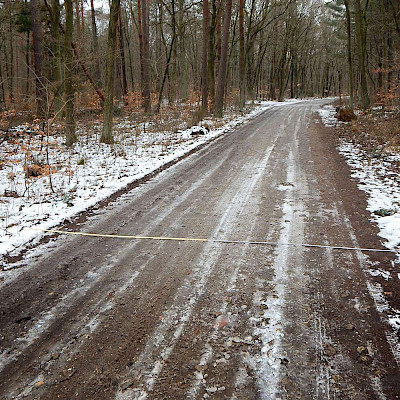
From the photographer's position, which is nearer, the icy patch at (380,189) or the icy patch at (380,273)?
the icy patch at (380,273)

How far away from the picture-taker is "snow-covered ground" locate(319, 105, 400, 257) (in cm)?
462

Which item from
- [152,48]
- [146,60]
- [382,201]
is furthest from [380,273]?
[152,48]

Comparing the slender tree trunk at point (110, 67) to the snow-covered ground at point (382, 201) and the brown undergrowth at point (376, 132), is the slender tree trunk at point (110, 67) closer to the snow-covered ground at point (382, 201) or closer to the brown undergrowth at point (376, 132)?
the snow-covered ground at point (382, 201)

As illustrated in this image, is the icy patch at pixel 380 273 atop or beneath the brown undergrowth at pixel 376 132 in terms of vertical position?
beneath

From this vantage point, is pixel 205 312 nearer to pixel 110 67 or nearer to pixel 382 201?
pixel 382 201

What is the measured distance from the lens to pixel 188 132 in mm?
13758

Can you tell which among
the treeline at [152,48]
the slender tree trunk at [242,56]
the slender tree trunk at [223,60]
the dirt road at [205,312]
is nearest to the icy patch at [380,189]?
the dirt road at [205,312]

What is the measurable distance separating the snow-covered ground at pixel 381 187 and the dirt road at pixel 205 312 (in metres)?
0.27

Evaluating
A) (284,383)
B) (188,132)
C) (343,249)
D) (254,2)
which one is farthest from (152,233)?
(254,2)

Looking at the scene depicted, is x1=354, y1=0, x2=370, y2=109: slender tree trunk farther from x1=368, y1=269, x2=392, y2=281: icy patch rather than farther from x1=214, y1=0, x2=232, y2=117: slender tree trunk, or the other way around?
x1=368, y1=269, x2=392, y2=281: icy patch

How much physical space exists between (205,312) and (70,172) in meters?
5.58

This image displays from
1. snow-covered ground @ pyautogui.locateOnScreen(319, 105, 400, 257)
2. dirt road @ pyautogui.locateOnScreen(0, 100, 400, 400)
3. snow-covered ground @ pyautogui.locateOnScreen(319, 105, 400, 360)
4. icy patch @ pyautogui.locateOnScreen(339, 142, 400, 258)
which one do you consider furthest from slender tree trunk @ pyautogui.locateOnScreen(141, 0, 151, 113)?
dirt road @ pyautogui.locateOnScreen(0, 100, 400, 400)

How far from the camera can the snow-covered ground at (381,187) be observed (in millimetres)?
4617

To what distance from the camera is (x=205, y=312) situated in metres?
3.03
